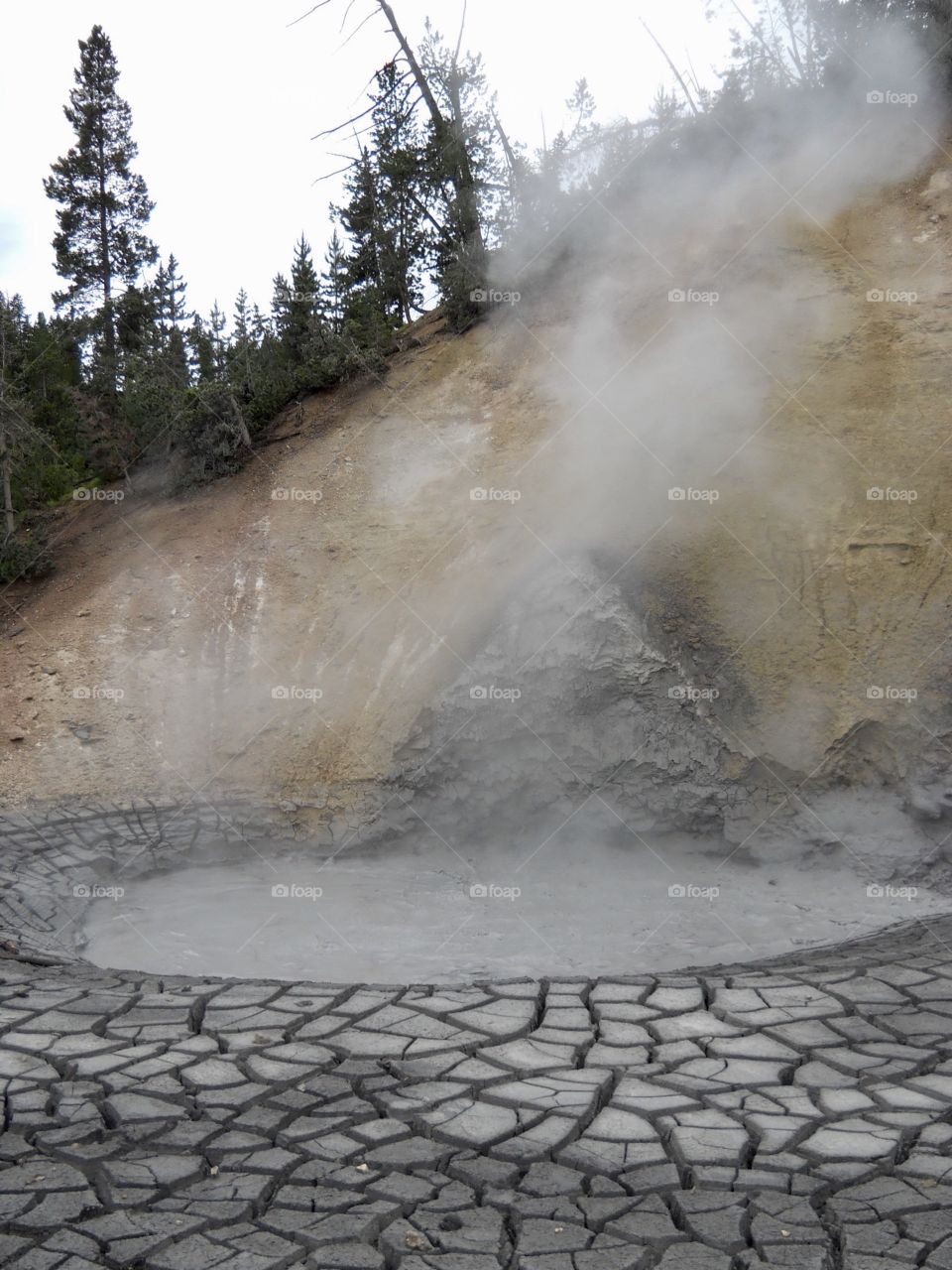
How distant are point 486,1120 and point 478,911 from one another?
3.35m

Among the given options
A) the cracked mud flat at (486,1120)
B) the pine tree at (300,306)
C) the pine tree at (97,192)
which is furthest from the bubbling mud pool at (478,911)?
the pine tree at (97,192)

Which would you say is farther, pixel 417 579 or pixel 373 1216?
pixel 417 579

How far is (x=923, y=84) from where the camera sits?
468 inches

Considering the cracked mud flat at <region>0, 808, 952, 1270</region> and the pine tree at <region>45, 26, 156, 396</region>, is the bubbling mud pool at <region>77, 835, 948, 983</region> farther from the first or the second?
the pine tree at <region>45, 26, 156, 396</region>

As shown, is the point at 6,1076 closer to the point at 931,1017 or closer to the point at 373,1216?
the point at 373,1216

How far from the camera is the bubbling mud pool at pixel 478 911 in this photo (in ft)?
22.8

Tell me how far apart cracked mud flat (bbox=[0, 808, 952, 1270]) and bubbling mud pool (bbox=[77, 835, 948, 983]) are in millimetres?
728

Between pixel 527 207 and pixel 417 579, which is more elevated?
pixel 527 207

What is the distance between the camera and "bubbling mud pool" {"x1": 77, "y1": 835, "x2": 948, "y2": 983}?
695cm

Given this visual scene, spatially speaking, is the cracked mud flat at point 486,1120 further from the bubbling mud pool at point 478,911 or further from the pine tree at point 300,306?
the pine tree at point 300,306

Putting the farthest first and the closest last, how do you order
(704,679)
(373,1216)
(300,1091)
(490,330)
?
(490,330), (704,679), (300,1091), (373,1216)

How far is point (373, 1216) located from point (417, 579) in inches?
280

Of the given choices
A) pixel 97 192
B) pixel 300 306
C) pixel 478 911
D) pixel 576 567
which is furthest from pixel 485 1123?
pixel 97 192

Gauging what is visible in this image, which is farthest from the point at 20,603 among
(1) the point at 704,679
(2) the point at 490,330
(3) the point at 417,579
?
(1) the point at 704,679
